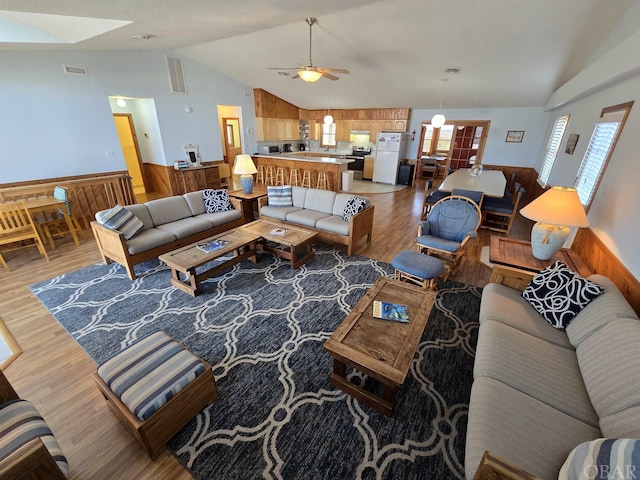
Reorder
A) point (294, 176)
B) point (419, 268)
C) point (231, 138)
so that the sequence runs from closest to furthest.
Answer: point (419, 268) < point (294, 176) < point (231, 138)

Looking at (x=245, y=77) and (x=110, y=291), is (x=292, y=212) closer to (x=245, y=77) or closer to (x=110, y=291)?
(x=110, y=291)

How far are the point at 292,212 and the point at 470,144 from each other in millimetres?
6958

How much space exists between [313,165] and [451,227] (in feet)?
13.5

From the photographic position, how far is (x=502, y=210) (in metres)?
4.64

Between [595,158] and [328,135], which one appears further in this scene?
[328,135]

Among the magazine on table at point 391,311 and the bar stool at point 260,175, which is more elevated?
the bar stool at point 260,175

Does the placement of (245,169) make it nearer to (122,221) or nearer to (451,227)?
(122,221)

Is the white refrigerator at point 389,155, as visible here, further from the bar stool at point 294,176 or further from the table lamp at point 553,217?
the table lamp at point 553,217

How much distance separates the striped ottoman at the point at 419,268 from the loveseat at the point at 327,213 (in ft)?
3.37

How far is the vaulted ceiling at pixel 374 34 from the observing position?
304cm

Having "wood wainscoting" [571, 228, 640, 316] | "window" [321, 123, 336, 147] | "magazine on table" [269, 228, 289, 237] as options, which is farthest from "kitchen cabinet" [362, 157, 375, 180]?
"wood wainscoting" [571, 228, 640, 316]

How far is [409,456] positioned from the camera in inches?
61.9

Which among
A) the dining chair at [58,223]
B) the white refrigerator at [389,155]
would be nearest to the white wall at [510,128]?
the white refrigerator at [389,155]

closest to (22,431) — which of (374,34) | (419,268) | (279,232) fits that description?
(279,232)
